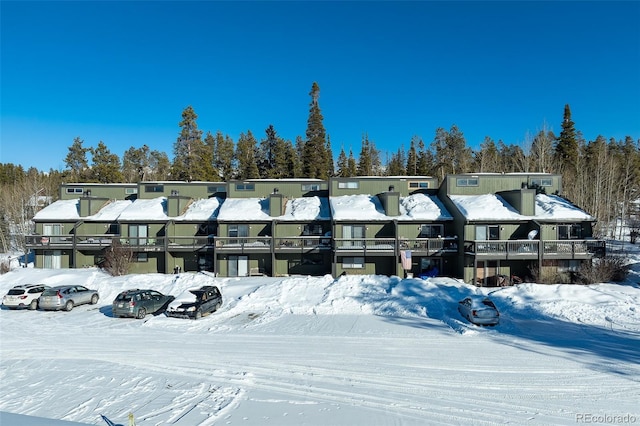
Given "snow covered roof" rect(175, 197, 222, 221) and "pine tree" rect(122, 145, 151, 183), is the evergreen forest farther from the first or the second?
"snow covered roof" rect(175, 197, 222, 221)

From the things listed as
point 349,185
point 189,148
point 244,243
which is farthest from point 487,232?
point 189,148

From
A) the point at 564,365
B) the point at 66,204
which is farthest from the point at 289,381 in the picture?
the point at 66,204

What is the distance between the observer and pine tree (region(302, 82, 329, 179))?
5703cm

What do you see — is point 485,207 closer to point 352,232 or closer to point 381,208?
point 381,208

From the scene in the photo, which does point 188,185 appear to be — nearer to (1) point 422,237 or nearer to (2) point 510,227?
(1) point 422,237

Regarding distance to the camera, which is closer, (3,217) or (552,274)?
(552,274)

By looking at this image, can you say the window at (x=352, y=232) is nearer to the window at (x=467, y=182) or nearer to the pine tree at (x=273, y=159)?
the window at (x=467, y=182)

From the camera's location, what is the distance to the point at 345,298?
68.7 ft

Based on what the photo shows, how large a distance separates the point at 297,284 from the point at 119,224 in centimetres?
1824

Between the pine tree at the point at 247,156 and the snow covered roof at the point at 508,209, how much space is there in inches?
1445

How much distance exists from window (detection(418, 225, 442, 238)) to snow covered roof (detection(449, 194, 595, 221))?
240cm

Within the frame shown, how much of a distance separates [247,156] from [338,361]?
178ft

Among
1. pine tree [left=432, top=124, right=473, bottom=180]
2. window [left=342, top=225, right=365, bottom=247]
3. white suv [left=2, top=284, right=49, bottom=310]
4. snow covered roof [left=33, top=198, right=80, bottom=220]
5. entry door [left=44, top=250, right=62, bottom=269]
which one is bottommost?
white suv [left=2, top=284, right=49, bottom=310]

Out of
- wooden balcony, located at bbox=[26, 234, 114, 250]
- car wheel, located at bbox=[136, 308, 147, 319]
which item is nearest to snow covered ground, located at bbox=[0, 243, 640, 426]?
car wheel, located at bbox=[136, 308, 147, 319]
